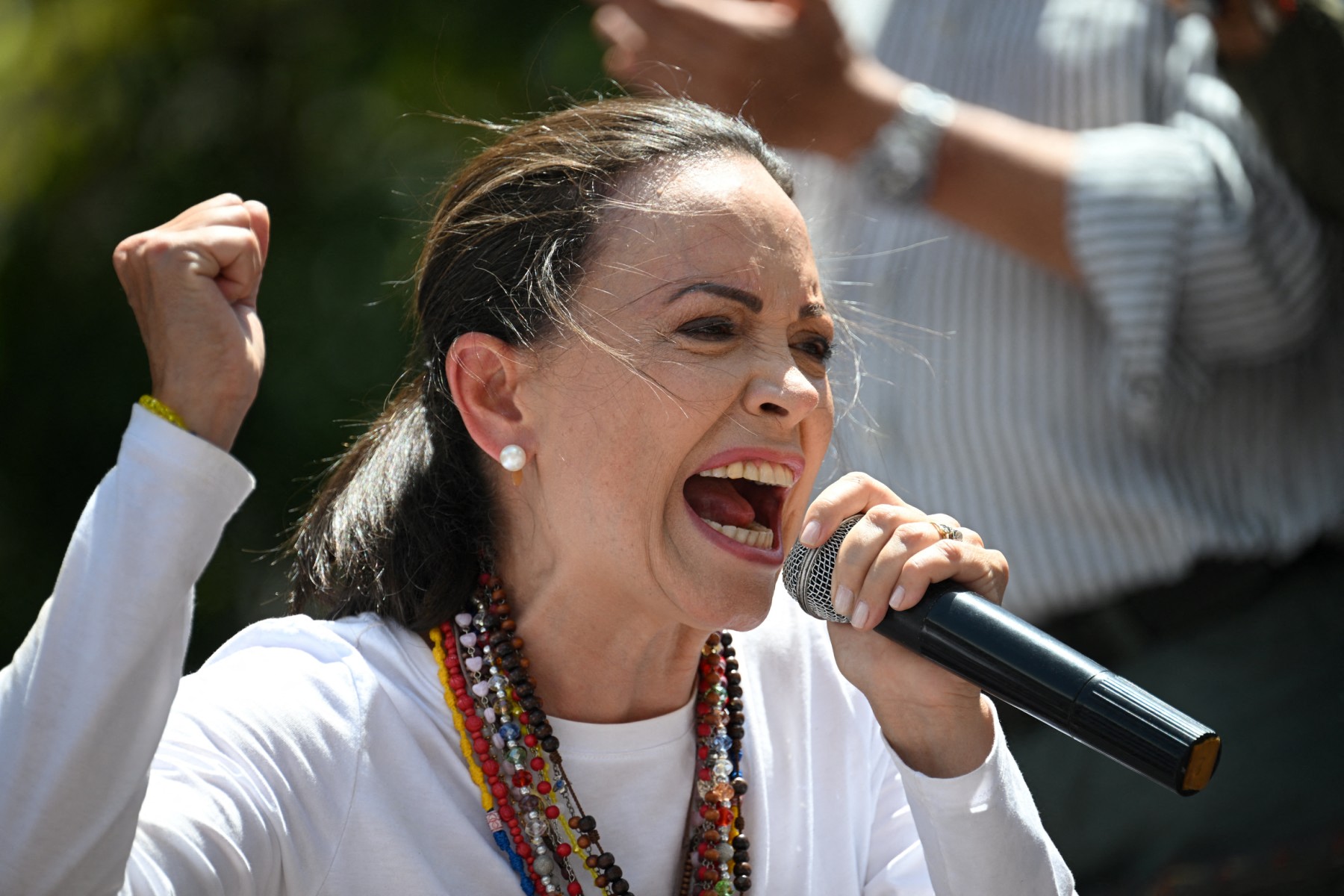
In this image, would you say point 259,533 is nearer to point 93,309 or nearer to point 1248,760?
point 93,309

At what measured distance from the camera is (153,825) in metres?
1.52

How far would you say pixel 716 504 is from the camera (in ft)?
6.48

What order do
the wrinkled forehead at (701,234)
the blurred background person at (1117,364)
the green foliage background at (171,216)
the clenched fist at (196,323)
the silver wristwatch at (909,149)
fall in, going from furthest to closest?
the green foliage background at (171,216), the silver wristwatch at (909,149), the blurred background person at (1117,364), the wrinkled forehead at (701,234), the clenched fist at (196,323)

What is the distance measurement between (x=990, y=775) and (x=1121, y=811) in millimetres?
1103

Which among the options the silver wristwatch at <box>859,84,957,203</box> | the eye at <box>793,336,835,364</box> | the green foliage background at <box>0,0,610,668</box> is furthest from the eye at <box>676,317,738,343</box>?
the green foliage background at <box>0,0,610,668</box>

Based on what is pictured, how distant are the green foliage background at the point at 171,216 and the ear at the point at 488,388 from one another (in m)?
2.54

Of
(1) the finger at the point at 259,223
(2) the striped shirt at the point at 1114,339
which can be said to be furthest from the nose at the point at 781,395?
(2) the striped shirt at the point at 1114,339

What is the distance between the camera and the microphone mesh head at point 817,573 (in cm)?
182

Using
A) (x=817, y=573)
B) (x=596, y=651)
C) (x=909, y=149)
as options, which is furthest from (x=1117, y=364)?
(x=596, y=651)

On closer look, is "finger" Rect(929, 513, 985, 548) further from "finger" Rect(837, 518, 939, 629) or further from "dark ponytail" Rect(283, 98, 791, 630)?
"dark ponytail" Rect(283, 98, 791, 630)

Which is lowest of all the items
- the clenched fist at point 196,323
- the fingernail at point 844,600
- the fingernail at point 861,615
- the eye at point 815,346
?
Answer: the fingernail at point 844,600

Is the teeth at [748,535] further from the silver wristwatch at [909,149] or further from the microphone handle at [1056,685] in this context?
the silver wristwatch at [909,149]

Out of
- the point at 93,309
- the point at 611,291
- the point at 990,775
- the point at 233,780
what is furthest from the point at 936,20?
the point at 93,309

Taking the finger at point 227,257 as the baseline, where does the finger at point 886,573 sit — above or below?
below
